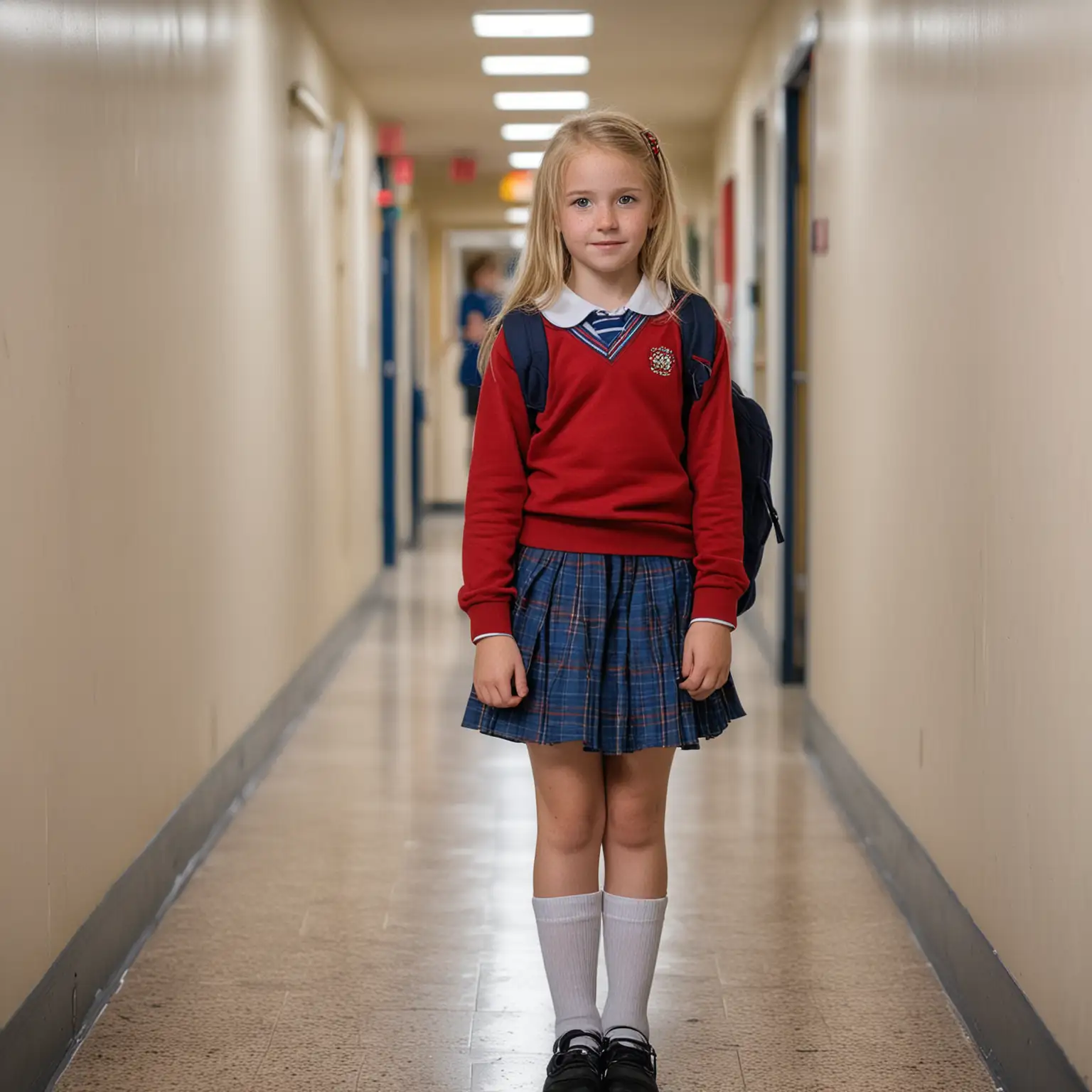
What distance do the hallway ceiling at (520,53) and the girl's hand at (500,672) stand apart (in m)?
3.74

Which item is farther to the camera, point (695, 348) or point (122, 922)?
point (122, 922)

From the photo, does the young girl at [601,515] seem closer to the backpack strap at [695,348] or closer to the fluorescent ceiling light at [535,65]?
the backpack strap at [695,348]

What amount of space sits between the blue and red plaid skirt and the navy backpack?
0.45 feet

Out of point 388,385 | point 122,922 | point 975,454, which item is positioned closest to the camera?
point 975,454

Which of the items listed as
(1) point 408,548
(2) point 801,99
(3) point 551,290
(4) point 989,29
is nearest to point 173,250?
(3) point 551,290

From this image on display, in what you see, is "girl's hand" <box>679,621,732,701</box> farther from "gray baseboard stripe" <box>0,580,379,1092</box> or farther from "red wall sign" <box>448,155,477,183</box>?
"red wall sign" <box>448,155,477,183</box>

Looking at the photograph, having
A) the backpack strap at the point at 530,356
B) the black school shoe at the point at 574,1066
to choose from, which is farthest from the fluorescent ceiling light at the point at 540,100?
the black school shoe at the point at 574,1066

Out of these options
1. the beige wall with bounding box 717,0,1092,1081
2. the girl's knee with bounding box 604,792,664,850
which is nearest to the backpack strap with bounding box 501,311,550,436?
the girl's knee with bounding box 604,792,664,850

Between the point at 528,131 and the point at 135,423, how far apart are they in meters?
6.01

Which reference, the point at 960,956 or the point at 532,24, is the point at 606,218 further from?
the point at 532,24

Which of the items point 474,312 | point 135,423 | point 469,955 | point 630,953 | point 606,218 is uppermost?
point 474,312

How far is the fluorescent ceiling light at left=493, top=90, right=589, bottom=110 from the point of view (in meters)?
7.18

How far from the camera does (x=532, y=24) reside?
5.63 meters

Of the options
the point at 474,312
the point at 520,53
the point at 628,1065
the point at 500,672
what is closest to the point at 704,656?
the point at 500,672
